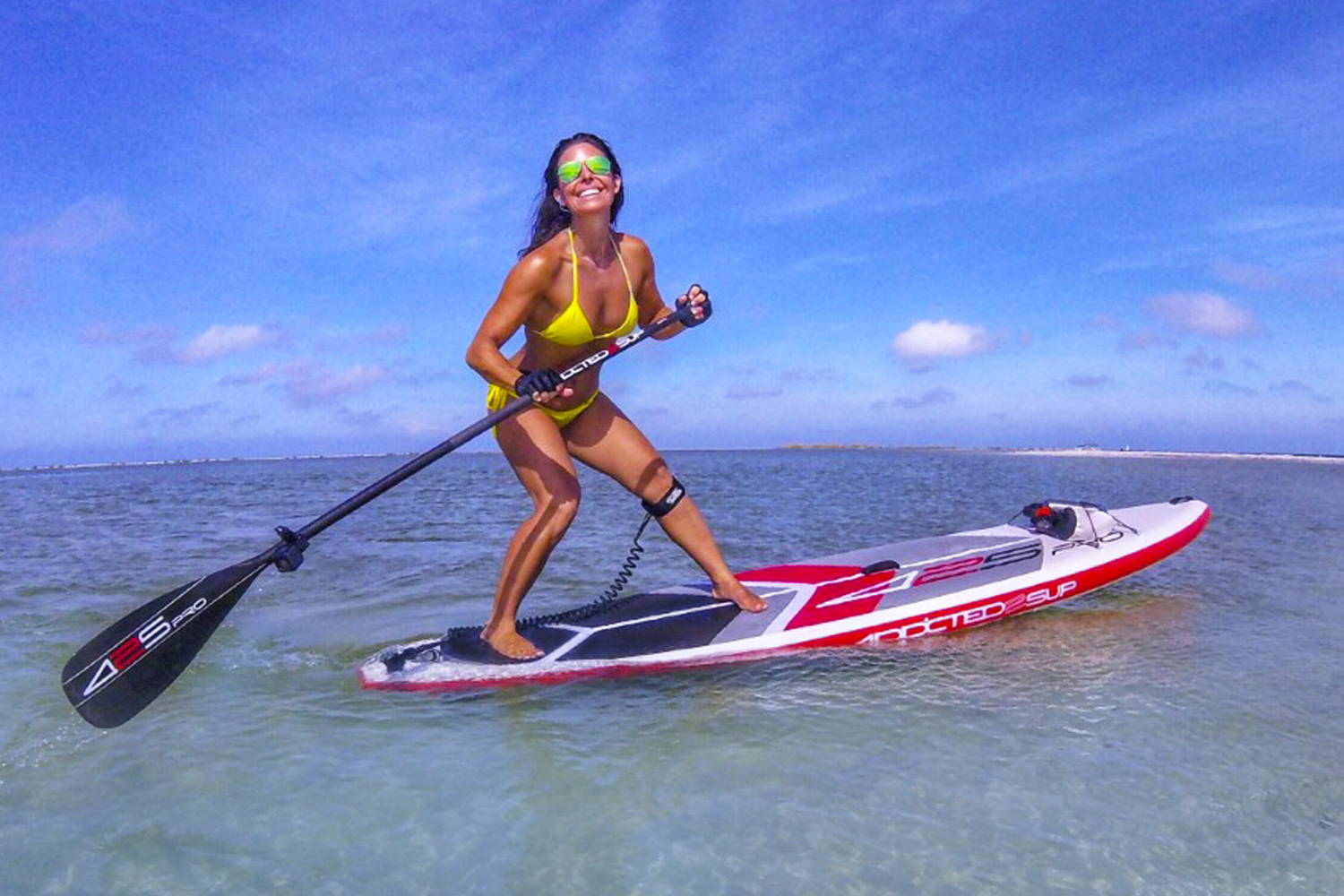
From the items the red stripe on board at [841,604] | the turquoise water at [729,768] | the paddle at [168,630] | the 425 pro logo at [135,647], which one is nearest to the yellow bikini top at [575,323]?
the paddle at [168,630]

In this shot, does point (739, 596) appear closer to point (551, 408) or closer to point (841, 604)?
point (841, 604)

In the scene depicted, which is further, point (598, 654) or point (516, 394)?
point (598, 654)

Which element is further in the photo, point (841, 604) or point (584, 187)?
point (841, 604)

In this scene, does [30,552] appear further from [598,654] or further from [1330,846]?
[1330,846]

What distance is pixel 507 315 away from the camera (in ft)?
15.6

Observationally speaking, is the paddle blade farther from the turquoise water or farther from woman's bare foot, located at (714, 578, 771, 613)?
woman's bare foot, located at (714, 578, 771, 613)

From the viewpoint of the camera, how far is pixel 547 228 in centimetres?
507

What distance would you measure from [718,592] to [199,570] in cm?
683

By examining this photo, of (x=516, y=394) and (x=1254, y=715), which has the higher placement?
(x=516, y=394)

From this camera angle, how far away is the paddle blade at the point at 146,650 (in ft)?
14.6

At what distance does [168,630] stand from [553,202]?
324cm

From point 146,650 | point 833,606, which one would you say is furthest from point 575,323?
point 146,650

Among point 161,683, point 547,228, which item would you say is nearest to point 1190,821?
point 547,228

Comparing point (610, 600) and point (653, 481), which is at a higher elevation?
point (653, 481)
